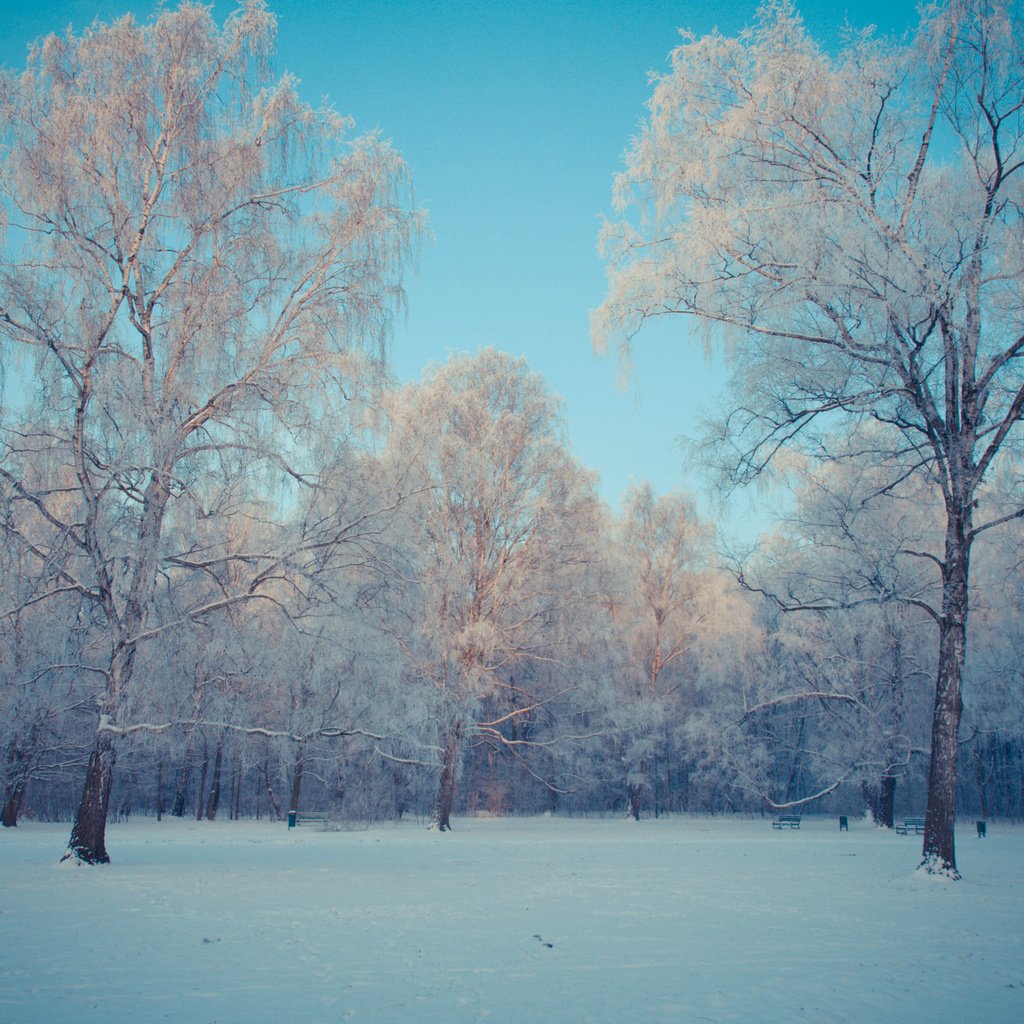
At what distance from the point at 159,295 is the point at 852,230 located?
9556 millimetres

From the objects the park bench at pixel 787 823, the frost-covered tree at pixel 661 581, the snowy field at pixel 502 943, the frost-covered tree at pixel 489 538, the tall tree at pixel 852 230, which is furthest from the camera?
the frost-covered tree at pixel 661 581

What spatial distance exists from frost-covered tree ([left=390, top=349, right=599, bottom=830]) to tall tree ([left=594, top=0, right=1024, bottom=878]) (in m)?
10.8

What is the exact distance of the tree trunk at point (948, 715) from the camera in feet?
33.7

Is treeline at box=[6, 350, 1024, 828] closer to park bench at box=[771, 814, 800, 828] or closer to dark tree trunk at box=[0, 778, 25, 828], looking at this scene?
dark tree trunk at box=[0, 778, 25, 828]

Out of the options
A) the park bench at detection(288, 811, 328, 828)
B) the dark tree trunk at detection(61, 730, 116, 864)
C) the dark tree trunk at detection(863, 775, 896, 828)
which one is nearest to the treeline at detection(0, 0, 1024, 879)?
the dark tree trunk at detection(61, 730, 116, 864)

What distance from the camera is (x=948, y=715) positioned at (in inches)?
406

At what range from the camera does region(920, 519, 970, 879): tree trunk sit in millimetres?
10266

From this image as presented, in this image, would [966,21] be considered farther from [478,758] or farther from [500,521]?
[478,758]

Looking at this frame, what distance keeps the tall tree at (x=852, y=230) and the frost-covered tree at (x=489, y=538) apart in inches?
424

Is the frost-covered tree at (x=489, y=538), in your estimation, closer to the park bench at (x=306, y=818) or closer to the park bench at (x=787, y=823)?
the park bench at (x=306, y=818)

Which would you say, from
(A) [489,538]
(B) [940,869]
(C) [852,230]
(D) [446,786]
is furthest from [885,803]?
(C) [852,230]

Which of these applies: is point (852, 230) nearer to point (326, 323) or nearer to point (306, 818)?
point (326, 323)

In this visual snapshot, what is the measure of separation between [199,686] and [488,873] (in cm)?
550

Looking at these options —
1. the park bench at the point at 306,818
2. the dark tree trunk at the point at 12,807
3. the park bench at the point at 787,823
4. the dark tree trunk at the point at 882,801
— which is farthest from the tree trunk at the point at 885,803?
the dark tree trunk at the point at 12,807
